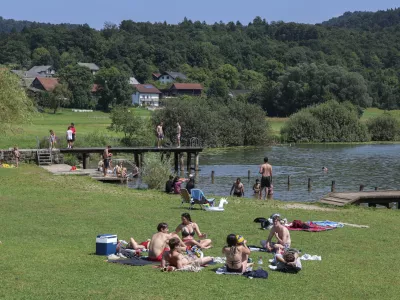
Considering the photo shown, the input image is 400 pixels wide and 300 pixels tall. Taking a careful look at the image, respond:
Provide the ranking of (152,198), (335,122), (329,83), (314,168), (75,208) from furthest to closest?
(329,83)
(335,122)
(314,168)
(152,198)
(75,208)

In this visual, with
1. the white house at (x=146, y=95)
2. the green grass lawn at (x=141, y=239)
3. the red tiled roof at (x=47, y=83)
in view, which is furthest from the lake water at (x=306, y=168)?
the white house at (x=146, y=95)

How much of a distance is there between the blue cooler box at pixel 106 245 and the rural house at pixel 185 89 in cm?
17729

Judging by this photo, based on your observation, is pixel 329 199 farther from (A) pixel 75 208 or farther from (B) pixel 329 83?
(B) pixel 329 83

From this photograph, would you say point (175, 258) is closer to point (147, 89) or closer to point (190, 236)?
point (190, 236)

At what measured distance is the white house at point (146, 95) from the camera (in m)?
184

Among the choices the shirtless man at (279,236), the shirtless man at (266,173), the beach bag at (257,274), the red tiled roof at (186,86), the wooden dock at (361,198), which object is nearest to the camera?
the beach bag at (257,274)

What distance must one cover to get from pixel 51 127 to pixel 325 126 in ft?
128

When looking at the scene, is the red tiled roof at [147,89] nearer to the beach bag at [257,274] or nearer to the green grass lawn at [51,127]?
the green grass lawn at [51,127]

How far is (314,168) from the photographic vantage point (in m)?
64.5

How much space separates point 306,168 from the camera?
64375 millimetres

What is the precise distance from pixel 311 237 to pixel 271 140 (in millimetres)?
75096

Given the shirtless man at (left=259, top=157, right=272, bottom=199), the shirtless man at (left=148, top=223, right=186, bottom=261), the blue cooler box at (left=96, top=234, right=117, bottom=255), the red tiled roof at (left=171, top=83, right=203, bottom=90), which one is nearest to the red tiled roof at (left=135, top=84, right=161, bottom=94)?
the red tiled roof at (left=171, top=83, right=203, bottom=90)

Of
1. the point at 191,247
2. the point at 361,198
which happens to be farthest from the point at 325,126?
the point at 191,247

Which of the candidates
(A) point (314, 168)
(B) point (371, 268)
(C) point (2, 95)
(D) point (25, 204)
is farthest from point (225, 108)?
(B) point (371, 268)
